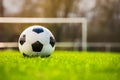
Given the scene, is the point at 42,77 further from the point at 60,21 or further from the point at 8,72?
the point at 60,21

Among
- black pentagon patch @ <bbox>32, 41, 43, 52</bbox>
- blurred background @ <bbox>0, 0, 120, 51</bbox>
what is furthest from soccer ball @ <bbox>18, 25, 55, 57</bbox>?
blurred background @ <bbox>0, 0, 120, 51</bbox>

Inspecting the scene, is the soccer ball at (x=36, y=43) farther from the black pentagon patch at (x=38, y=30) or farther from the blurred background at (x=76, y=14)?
the blurred background at (x=76, y=14)

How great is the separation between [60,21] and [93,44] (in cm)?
182

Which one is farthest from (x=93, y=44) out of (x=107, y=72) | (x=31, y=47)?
(x=107, y=72)

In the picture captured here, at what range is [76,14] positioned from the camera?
2122cm

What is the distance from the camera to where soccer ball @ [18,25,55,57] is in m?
6.22

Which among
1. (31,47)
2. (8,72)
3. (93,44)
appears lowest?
(93,44)

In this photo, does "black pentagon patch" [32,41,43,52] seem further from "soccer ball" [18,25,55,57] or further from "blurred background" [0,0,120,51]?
"blurred background" [0,0,120,51]

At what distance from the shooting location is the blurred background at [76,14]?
19312 mm

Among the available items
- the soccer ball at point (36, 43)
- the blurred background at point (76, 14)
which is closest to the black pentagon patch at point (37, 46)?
the soccer ball at point (36, 43)

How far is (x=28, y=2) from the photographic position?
21.3 m

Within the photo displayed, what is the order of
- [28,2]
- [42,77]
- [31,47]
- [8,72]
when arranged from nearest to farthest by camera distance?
[42,77] < [8,72] < [31,47] < [28,2]

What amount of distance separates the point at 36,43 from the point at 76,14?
15064mm

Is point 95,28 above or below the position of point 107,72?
below
